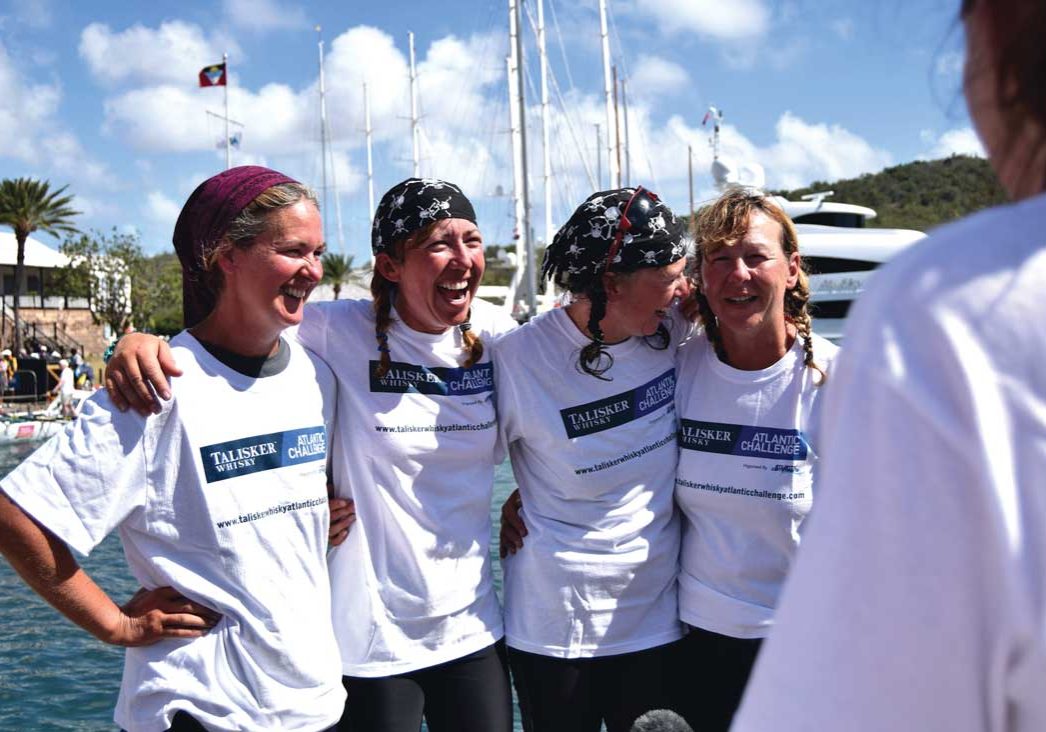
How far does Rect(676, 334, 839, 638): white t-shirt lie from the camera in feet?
10.2

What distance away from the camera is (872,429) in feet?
2.25

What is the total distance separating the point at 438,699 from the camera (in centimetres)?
323

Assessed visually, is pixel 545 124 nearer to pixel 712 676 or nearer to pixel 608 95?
pixel 608 95

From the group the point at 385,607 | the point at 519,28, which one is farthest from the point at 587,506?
the point at 519,28

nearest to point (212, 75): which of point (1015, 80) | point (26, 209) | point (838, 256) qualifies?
point (26, 209)

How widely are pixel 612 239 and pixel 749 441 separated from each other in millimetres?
892

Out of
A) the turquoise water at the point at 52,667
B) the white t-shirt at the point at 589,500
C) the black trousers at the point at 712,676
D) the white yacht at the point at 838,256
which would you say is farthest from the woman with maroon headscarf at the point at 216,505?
the white yacht at the point at 838,256

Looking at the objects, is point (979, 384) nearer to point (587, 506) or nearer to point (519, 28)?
point (587, 506)

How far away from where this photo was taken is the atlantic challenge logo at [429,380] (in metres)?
3.25

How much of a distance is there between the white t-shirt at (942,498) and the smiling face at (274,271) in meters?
2.21

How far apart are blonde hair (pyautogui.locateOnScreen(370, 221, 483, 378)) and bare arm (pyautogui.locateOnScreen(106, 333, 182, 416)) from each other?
940 millimetres

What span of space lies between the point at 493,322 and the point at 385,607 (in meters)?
1.22

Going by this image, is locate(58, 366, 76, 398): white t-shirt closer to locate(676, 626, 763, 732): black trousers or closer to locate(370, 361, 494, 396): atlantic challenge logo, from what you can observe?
locate(370, 361, 494, 396): atlantic challenge logo

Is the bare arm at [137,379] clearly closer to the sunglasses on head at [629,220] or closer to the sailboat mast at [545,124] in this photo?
the sunglasses on head at [629,220]
